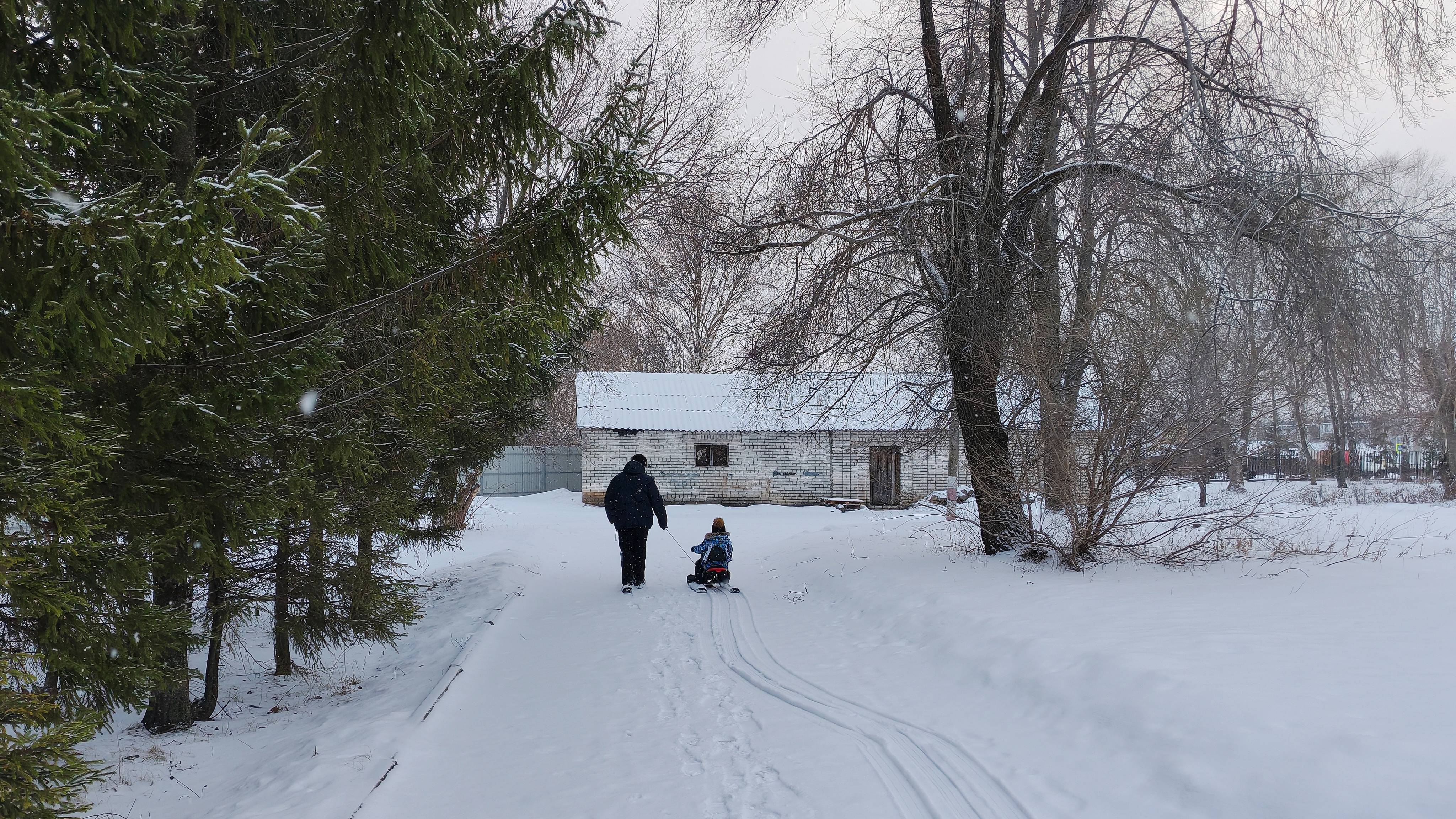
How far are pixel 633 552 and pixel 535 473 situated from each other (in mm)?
27532

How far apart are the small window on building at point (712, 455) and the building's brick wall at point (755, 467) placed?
0.35ft

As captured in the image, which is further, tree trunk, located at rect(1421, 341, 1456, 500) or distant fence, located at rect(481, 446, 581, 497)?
distant fence, located at rect(481, 446, 581, 497)

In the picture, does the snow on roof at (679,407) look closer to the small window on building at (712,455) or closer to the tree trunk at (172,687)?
the small window on building at (712,455)

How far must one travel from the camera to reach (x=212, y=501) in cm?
518

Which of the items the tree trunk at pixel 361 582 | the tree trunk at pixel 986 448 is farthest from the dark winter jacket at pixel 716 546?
the tree trunk at pixel 361 582

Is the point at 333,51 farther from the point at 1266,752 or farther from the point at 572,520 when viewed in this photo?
the point at 572,520

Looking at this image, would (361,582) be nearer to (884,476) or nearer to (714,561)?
(714,561)

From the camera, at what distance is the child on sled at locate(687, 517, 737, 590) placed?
37.1 feet

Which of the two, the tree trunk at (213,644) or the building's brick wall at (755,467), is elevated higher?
the building's brick wall at (755,467)

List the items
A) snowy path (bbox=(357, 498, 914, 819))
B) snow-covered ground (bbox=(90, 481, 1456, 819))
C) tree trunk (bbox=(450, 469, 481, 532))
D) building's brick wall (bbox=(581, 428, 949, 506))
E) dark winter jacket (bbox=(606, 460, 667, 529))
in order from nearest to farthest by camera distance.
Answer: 1. snow-covered ground (bbox=(90, 481, 1456, 819))
2. snowy path (bbox=(357, 498, 914, 819))
3. dark winter jacket (bbox=(606, 460, 667, 529))
4. tree trunk (bbox=(450, 469, 481, 532))
5. building's brick wall (bbox=(581, 428, 949, 506))

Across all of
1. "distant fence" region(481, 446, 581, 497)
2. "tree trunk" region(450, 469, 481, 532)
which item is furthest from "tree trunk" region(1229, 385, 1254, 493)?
"distant fence" region(481, 446, 581, 497)

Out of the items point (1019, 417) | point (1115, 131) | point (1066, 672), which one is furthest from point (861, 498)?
point (1066, 672)

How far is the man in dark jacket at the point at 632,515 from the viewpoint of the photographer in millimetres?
11508

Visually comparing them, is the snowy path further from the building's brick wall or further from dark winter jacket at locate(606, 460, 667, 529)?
the building's brick wall
